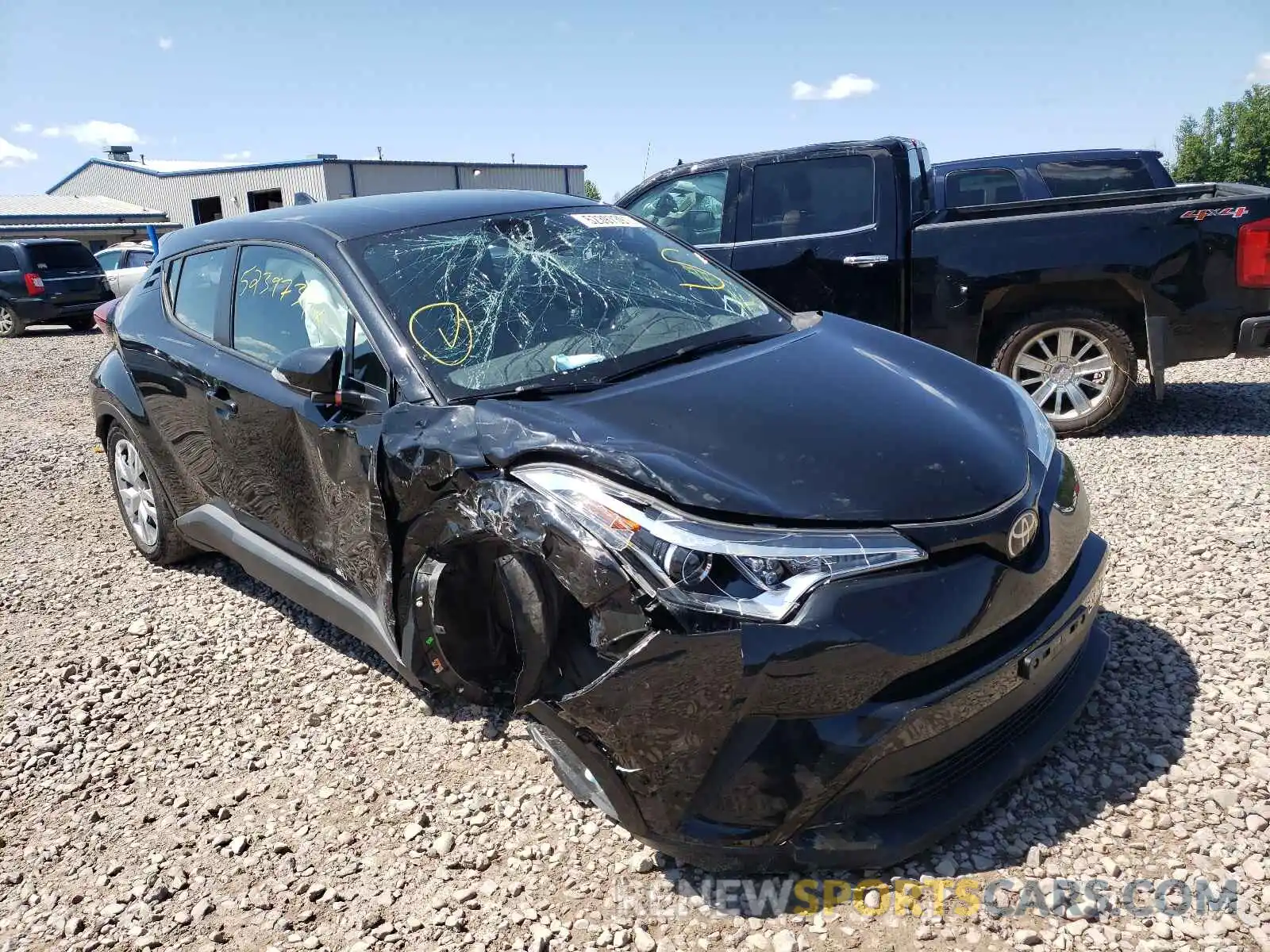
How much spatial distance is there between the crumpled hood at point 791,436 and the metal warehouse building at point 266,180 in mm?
31797

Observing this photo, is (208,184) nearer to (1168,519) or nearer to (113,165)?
(113,165)

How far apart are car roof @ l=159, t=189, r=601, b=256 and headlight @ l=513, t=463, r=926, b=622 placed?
178 cm

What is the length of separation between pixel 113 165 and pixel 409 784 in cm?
5346

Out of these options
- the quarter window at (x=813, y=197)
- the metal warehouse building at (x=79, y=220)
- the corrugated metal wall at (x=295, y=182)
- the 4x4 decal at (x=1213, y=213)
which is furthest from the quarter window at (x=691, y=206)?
the metal warehouse building at (x=79, y=220)

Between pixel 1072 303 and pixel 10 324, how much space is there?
677 inches

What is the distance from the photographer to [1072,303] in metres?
5.80

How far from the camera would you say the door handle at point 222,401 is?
3594 millimetres

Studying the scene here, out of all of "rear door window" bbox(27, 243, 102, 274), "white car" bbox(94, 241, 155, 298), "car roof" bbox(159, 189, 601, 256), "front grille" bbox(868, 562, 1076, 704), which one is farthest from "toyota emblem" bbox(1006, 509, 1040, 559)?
"white car" bbox(94, 241, 155, 298)

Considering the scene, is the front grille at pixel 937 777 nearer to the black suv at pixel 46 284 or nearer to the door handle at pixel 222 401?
the door handle at pixel 222 401

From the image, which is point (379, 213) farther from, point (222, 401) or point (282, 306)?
point (222, 401)

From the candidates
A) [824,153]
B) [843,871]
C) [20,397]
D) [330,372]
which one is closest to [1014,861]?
[843,871]

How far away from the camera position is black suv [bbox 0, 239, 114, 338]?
15711mm

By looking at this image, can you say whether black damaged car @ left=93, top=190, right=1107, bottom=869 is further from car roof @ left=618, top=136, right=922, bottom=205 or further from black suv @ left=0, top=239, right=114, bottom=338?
black suv @ left=0, top=239, right=114, bottom=338

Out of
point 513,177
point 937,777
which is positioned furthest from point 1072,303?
point 513,177
